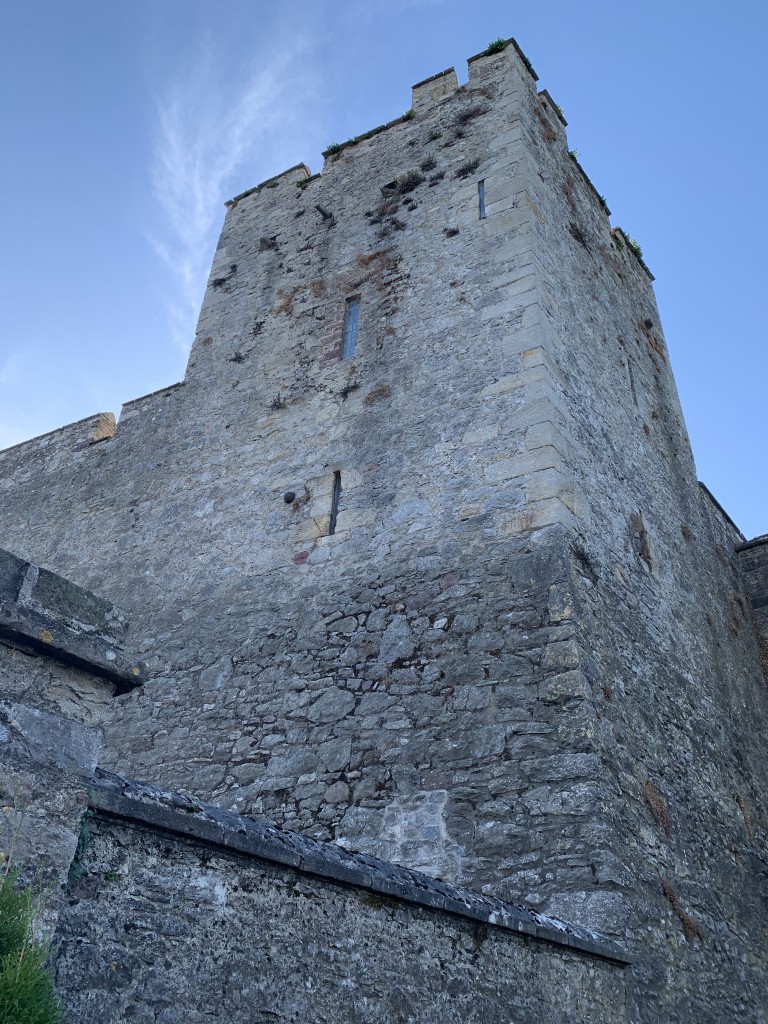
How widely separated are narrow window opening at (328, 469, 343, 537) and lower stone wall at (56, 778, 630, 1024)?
4368 mm

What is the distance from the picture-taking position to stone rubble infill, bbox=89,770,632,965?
9.48 ft

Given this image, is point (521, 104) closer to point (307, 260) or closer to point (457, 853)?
point (307, 260)

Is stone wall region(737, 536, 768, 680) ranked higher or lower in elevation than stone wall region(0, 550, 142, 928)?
higher

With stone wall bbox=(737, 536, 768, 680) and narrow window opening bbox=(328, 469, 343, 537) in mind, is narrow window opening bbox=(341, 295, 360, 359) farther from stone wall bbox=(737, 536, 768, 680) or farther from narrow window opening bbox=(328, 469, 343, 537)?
stone wall bbox=(737, 536, 768, 680)

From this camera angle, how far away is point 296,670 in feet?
24.4

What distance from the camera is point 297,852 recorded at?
3.30 meters

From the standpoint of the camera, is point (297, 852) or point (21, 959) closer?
point (21, 959)

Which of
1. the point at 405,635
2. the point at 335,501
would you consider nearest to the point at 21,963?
the point at 405,635

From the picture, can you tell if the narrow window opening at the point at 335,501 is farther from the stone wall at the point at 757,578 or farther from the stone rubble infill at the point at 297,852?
the stone wall at the point at 757,578

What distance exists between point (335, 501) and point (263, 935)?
544cm

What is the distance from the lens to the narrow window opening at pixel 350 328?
9367mm

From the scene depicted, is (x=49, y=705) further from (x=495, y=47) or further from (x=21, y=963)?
(x=495, y=47)

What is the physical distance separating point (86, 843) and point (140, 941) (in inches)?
14.5

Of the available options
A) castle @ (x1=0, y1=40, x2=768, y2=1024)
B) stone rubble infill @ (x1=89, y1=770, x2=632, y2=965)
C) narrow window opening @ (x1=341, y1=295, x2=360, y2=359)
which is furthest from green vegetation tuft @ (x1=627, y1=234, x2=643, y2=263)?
stone rubble infill @ (x1=89, y1=770, x2=632, y2=965)
